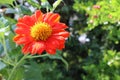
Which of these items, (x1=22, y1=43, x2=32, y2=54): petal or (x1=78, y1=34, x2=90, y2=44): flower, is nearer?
(x1=22, y1=43, x2=32, y2=54): petal

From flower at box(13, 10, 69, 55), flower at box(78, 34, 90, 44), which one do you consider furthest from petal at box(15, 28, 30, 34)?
flower at box(78, 34, 90, 44)

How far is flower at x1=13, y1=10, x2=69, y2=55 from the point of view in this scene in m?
1.00

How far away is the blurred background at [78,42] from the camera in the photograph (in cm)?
126

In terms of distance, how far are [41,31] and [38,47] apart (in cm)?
8

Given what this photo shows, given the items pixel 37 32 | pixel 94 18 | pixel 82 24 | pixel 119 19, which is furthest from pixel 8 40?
pixel 82 24

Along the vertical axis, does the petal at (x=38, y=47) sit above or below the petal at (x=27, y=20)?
below

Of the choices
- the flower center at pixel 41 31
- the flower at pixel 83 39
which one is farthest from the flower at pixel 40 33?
the flower at pixel 83 39

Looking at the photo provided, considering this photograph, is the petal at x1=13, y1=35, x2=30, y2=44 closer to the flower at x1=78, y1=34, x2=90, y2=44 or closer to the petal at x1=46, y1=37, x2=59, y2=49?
the petal at x1=46, y1=37, x2=59, y2=49

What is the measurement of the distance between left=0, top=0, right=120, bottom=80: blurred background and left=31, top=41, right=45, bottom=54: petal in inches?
3.6

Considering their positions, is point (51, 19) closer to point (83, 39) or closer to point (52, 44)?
point (52, 44)

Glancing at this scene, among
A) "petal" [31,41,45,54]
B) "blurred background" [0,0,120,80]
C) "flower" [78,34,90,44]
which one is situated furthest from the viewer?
"flower" [78,34,90,44]

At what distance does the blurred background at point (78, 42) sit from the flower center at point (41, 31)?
0.09 meters

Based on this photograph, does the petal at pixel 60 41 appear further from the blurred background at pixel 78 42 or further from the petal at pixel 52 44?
the blurred background at pixel 78 42

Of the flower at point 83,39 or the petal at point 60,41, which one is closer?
the petal at point 60,41
